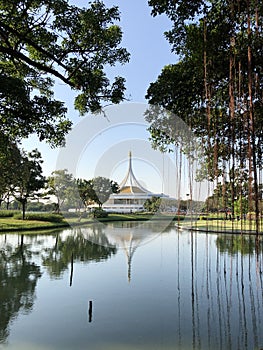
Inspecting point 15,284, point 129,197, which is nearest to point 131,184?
point 129,197

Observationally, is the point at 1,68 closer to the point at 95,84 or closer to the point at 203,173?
the point at 95,84

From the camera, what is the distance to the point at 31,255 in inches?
480

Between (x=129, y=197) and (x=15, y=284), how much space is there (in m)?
45.7

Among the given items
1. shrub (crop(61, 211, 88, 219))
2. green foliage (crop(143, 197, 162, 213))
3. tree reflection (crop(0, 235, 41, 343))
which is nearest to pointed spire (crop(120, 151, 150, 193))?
green foliage (crop(143, 197, 162, 213))

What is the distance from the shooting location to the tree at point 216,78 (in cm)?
498

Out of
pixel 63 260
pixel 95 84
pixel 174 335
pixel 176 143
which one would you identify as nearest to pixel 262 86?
pixel 176 143

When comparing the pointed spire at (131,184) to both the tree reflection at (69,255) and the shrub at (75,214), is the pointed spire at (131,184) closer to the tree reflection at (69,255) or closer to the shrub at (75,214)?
the shrub at (75,214)

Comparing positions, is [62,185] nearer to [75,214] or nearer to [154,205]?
[75,214]

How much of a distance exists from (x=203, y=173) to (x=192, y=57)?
6638 mm

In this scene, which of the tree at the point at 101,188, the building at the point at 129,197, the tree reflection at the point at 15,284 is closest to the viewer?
the tree reflection at the point at 15,284

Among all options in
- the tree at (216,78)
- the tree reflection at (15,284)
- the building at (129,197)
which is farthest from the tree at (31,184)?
the building at (129,197)

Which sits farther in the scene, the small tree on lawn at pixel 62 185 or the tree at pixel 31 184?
the small tree on lawn at pixel 62 185

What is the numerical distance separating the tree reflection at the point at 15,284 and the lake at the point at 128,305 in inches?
0.7

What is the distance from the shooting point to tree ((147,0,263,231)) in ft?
16.3
